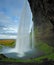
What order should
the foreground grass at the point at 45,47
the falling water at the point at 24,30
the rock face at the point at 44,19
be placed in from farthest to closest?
the falling water at the point at 24,30, the rock face at the point at 44,19, the foreground grass at the point at 45,47

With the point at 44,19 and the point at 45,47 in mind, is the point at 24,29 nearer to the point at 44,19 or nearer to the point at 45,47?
the point at 44,19

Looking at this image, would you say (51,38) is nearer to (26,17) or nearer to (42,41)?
(42,41)

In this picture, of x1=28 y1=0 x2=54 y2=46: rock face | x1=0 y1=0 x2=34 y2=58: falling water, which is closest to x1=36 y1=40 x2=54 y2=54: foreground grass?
x1=28 y1=0 x2=54 y2=46: rock face

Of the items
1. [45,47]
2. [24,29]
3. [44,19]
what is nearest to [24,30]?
[24,29]

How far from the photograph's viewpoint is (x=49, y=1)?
41031mm

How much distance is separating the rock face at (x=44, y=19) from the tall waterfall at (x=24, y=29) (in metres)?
1.74

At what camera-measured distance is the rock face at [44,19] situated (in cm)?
4166

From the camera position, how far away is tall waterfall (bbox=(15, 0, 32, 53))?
47616 mm

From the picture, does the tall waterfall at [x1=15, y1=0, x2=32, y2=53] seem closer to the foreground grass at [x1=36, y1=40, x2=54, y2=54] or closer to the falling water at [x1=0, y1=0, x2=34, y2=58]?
the falling water at [x1=0, y1=0, x2=34, y2=58]

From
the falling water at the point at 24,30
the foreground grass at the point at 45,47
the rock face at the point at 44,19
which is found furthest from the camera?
the falling water at the point at 24,30

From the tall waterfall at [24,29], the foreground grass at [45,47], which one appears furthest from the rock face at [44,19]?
the tall waterfall at [24,29]

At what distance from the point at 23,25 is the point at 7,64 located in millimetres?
27432

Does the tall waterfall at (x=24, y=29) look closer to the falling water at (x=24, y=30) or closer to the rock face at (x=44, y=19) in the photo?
the falling water at (x=24, y=30)

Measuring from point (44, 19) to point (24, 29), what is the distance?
6.37 m
